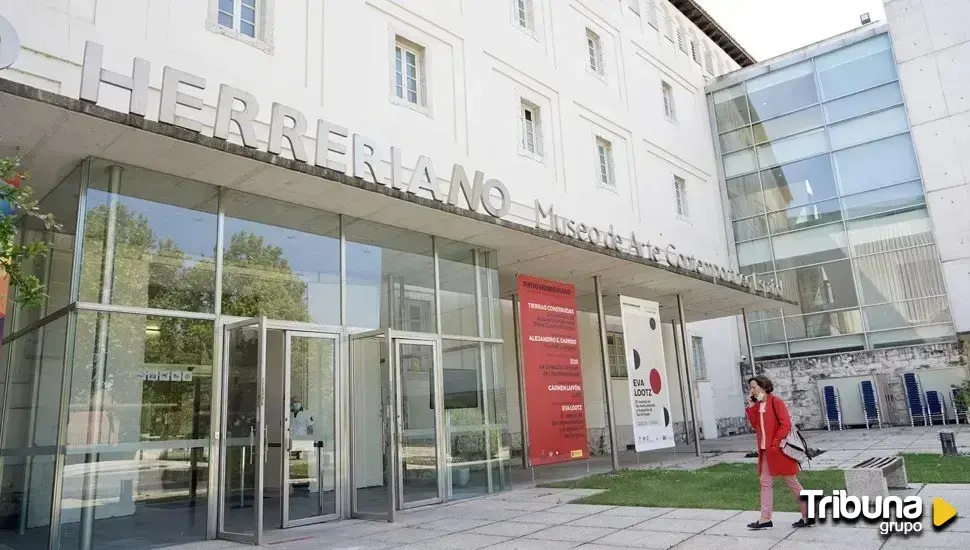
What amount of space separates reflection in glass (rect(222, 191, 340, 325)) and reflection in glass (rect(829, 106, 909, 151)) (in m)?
20.5

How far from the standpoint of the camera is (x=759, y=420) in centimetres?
680

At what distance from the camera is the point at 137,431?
709 centimetres

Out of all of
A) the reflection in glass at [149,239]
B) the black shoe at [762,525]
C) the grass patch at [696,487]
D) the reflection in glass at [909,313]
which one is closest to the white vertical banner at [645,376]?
the grass patch at [696,487]

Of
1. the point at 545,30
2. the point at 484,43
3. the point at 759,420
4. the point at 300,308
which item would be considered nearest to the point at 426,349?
the point at 300,308

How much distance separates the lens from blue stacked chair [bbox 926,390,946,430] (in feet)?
65.8

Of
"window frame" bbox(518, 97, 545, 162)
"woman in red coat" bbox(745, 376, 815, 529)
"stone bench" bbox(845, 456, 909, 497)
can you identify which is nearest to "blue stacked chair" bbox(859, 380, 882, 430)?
"window frame" bbox(518, 97, 545, 162)

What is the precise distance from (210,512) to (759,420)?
6.01 meters

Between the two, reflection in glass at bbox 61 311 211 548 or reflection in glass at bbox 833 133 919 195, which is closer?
reflection in glass at bbox 61 311 211 548

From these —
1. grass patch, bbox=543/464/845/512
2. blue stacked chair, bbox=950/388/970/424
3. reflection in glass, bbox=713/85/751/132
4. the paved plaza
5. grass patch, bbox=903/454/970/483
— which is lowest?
the paved plaza

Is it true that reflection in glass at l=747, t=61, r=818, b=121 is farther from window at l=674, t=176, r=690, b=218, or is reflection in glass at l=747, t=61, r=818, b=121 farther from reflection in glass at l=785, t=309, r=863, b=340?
reflection in glass at l=785, t=309, r=863, b=340

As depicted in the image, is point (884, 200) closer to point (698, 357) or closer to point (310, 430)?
point (698, 357)

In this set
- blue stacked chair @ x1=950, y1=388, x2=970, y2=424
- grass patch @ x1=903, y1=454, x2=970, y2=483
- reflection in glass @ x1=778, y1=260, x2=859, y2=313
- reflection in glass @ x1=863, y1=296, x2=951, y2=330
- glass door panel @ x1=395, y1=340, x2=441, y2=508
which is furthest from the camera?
reflection in glass @ x1=778, y1=260, x2=859, y2=313

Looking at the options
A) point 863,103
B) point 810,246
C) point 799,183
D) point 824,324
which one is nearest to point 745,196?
point 799,183

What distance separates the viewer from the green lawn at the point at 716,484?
27.6 ft
